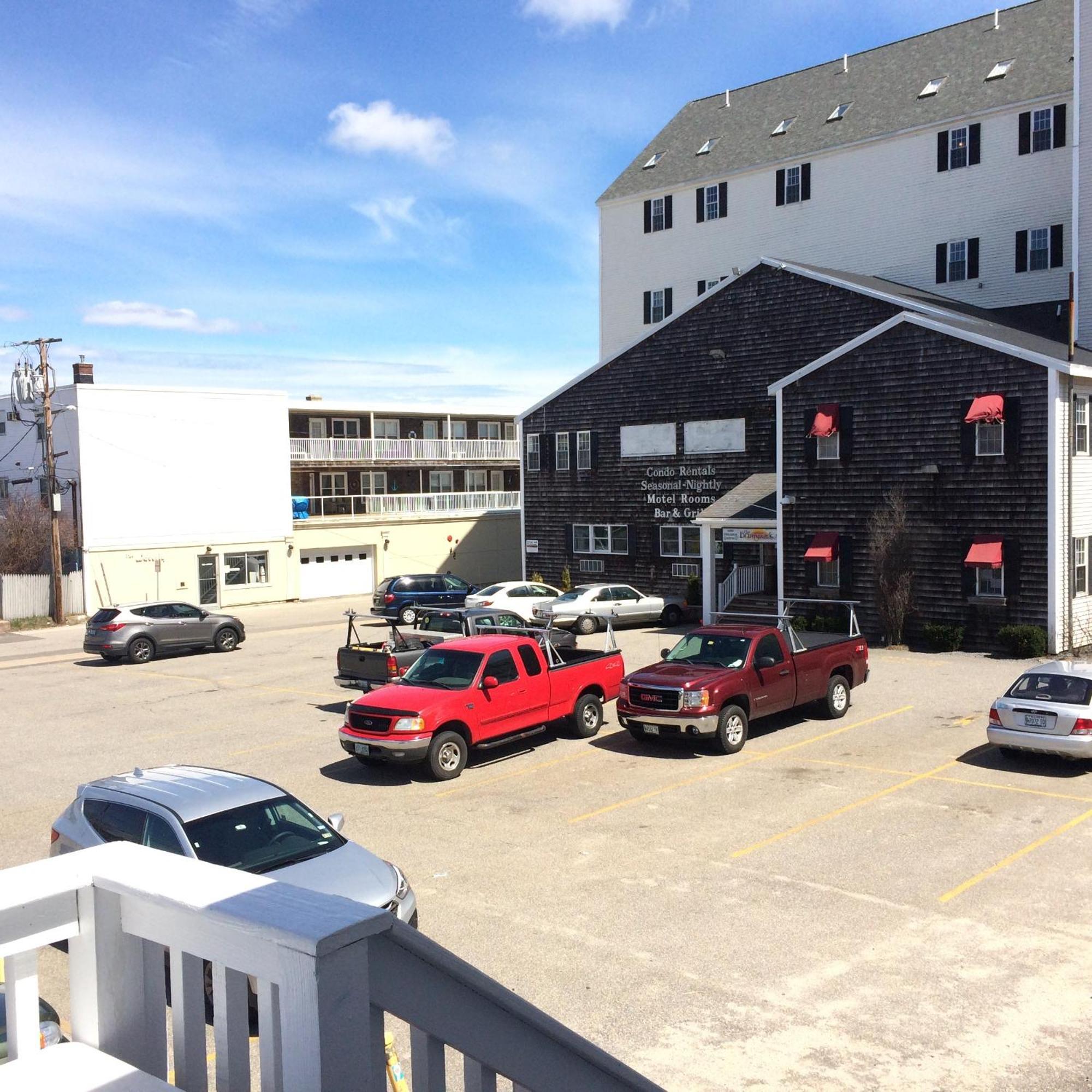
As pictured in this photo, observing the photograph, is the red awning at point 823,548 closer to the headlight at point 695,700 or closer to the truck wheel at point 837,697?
the truck wheel at point 837,697

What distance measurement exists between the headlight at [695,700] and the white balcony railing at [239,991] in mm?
13971

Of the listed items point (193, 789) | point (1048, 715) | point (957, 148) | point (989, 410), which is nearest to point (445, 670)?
point (193, 789)

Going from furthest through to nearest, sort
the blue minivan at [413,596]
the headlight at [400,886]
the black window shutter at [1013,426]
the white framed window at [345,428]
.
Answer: the white framed window at [345,428], the blue minivan at [413,596], the black window shutter at [1013,426], the headlight at [400,886]

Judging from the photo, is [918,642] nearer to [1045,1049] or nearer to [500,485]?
[1045,1049]

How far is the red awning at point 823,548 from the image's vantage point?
29.7m

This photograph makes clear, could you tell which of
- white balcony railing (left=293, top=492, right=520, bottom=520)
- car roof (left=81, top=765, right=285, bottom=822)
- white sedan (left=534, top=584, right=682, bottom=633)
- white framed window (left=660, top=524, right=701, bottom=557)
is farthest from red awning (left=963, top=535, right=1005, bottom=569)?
white balcony railing (left=293, top=492, right=520, bottom=520)

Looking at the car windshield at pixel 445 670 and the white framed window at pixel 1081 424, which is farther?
the white framed window at pixel 1081 424

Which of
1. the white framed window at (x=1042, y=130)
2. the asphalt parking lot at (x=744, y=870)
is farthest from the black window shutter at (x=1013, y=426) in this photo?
the white framed window at (x=1042, y=130)

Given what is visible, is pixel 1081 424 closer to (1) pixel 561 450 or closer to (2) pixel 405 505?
(1) pixel 561 450

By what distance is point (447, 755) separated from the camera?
15602mm

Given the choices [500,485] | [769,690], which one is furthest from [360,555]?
[769,690]

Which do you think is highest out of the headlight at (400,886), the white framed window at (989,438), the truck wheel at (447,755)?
the white framed window at (989,438)

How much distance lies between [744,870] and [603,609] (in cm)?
2227

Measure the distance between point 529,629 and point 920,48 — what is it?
3429 cm
